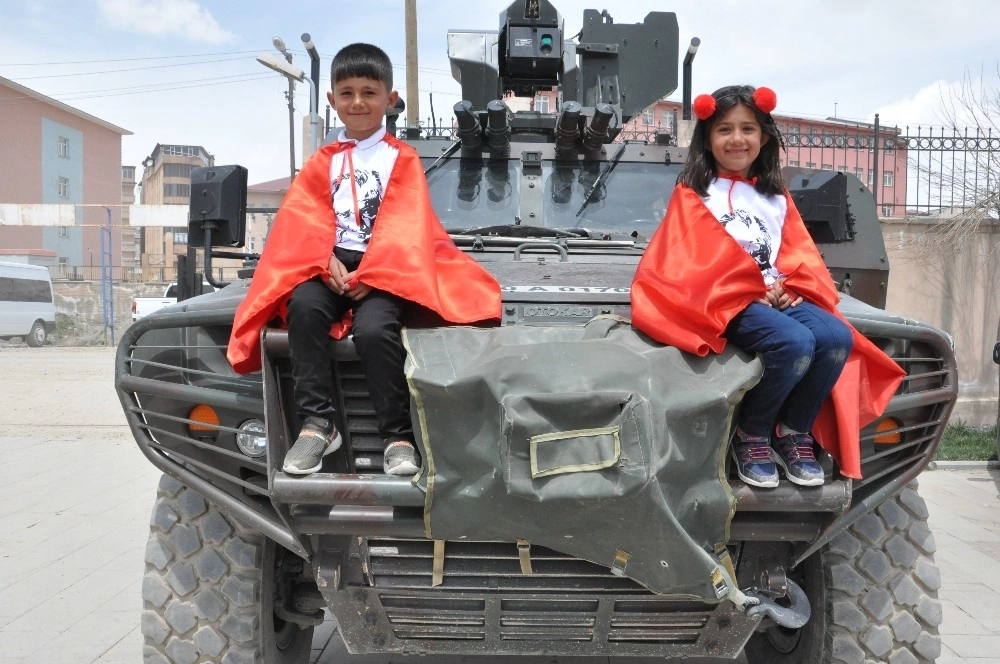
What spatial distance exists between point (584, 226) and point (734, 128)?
1.46 meters

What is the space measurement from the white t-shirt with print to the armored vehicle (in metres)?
0.41

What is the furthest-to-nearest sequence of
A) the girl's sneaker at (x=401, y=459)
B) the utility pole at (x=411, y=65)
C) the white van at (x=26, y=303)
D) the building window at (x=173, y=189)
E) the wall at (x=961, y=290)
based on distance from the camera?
1. the building window at (x=173, y=189)
2. the white van at (x=26, y=303)
3. the utility pole at (x=411, y=65)
4. the wall at (x=961, y=290)
5. the girl's sneaker at (x=401, y=459)

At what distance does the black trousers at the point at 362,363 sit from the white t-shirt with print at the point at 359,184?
0.41 m

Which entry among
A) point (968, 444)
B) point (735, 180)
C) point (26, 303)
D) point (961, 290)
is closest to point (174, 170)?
point (26, 303)

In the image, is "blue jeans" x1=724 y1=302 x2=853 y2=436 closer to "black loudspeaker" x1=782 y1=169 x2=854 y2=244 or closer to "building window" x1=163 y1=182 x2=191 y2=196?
"black loudspeaker" x1=782 y1=169 x2=854 y2=244

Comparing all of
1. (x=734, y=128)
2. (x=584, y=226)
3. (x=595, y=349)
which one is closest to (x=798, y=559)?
(x=595, y=349)

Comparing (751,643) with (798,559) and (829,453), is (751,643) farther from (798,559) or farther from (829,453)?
(829,453)

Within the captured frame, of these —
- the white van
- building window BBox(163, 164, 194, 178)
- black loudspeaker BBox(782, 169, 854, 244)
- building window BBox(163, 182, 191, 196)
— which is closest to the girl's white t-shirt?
black loudspeaker BBox(782, 169, 854, 244)

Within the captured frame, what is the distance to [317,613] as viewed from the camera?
10.0 ft

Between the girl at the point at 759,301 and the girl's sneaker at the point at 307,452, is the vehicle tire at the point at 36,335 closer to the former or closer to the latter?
the girl's sneaker at the point at 307,452

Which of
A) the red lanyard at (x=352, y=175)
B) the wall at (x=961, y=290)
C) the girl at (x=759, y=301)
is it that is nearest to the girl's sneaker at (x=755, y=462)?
the girl at (x=759, y=301)

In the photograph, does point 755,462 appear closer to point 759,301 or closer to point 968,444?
point 759,301

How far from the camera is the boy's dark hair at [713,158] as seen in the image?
9.12ft

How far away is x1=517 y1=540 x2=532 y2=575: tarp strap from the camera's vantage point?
2.41m
